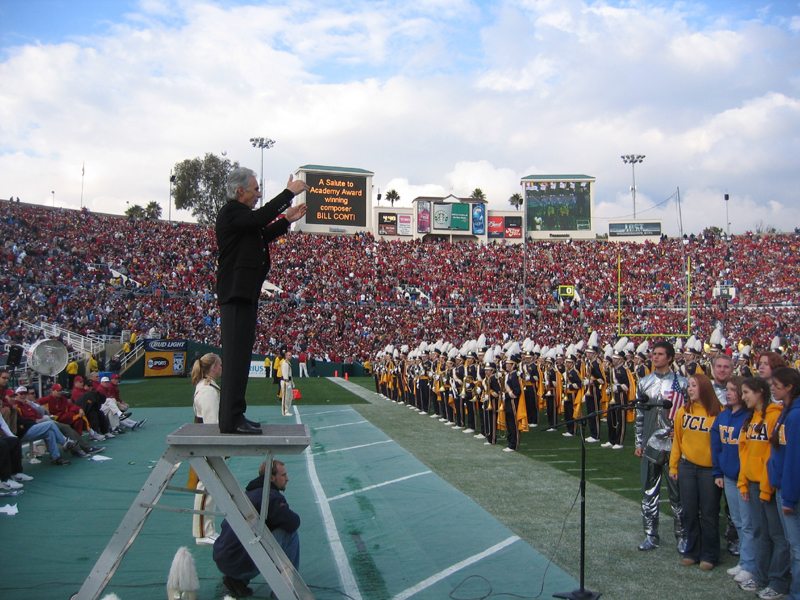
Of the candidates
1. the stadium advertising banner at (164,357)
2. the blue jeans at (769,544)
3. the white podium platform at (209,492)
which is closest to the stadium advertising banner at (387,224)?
the stadium advertising banner at (164,357)

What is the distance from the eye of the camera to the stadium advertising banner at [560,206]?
4984 cm

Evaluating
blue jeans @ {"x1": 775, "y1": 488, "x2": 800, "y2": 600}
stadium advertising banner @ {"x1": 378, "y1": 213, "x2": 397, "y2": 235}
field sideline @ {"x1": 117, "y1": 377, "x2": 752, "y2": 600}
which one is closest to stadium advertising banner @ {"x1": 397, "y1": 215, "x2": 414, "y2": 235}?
stadium advertising banner @ {"x1": 378, "y1": 213, "x2": 397, "y2": 235}

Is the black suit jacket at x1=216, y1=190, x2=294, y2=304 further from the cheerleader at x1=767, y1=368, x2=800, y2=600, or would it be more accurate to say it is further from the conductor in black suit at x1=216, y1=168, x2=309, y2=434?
the cheerleader at x1=767, y1=368, x2=800, y2=600


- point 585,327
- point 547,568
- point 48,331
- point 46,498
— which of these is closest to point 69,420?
point 46,498

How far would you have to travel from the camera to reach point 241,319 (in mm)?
3410

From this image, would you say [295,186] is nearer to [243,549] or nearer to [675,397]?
[243,549]

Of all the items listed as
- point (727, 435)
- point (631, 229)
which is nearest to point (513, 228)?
point (631, 229)

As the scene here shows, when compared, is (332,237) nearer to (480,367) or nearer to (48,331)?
(48,331)

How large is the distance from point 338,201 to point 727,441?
41350 mm

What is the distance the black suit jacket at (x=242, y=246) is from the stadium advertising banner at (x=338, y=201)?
41.7m

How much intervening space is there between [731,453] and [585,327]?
110 ft

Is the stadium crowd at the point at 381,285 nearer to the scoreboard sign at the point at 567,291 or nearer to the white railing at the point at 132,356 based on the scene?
the scoreboard sign at the point at 567,291

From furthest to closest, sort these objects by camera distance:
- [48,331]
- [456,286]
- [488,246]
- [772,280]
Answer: [488,246]
[456,286]
[772,280]
[48,331]

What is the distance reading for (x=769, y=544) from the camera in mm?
4621
